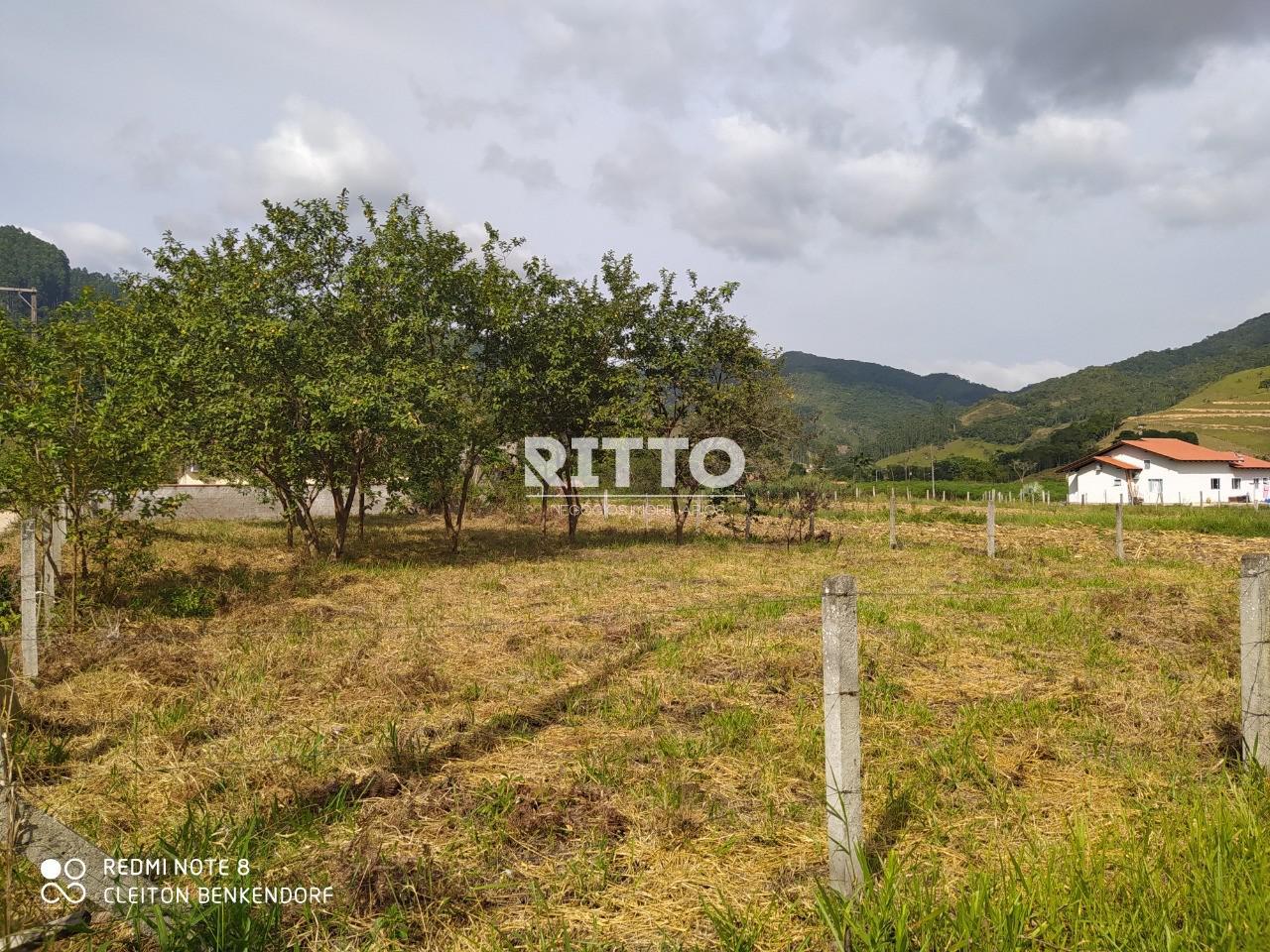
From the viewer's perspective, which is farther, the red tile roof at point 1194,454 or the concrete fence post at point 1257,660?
the red tile roof at point 1194,454

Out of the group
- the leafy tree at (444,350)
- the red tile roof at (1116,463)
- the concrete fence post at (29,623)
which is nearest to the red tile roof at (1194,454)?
the red tile roof at (1116,463)

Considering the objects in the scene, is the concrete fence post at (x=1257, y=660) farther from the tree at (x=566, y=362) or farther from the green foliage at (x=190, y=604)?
the tree at (x=566, y=362)

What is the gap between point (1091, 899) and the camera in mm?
2615

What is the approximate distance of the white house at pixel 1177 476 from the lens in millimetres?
55375

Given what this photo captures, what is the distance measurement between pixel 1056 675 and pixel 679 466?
12843 mm

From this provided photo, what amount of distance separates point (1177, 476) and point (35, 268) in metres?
204

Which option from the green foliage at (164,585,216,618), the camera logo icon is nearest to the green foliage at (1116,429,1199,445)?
the green foliage at (164,585,216,618)

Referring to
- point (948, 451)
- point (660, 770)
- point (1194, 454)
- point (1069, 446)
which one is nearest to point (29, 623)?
point (660, 770)

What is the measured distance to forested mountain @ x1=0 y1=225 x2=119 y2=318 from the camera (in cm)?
14075

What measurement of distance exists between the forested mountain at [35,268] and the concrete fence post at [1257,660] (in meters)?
172

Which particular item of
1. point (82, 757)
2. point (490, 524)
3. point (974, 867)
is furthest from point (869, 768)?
point (490, 524)

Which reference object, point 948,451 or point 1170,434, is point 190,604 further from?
point 948,451

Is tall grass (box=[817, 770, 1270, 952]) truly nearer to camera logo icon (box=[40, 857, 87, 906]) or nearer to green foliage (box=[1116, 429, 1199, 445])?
camera logo icon (box=[40, 857, 87, 906])

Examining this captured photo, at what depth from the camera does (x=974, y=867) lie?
9.85 feet
